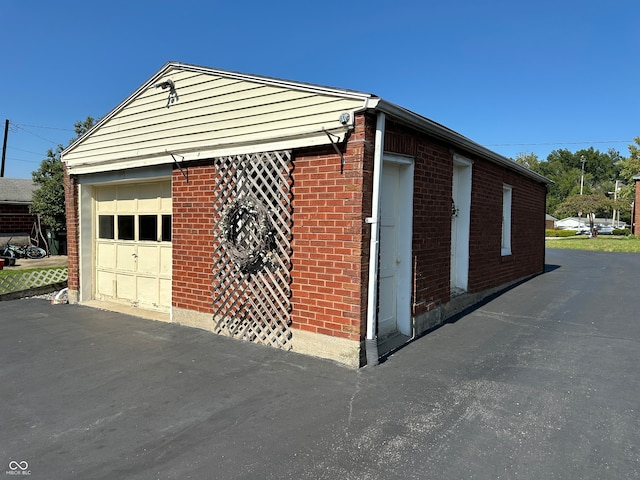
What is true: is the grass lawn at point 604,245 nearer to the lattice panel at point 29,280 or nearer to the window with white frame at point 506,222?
the window with white frame at point 506,222

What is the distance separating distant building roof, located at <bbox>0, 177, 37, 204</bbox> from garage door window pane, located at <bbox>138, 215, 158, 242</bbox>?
47.0 ft

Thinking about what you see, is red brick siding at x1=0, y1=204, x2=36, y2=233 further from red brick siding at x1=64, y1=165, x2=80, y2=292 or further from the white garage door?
the white garage door

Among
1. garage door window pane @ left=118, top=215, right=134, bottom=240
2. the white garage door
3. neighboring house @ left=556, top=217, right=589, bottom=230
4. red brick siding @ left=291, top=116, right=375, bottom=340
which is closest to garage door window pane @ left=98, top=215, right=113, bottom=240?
the white garage door

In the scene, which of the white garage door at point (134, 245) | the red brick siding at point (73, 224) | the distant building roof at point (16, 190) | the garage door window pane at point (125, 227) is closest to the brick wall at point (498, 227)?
the white garage door at point (134, 245)

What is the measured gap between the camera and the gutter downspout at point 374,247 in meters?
4.70

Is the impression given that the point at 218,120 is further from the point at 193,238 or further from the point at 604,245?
the point at 604,245

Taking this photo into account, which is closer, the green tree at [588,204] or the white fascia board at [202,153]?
the white fascia board at [202,153]

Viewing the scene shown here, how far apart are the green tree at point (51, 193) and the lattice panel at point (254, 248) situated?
14.6 meters

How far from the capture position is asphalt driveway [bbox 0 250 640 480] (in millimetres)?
2887

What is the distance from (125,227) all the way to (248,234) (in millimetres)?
3597

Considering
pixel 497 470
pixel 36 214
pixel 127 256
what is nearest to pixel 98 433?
pixel 497 470

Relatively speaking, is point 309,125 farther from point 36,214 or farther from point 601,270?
point 36,214

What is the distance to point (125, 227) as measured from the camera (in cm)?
792

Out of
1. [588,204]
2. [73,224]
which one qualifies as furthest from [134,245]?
[588,204]
